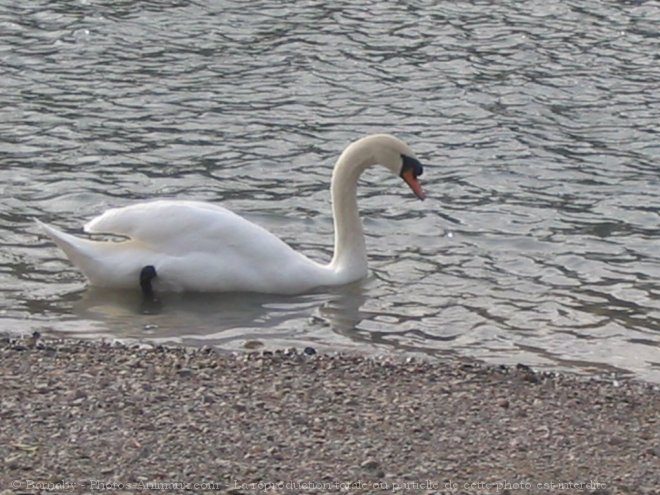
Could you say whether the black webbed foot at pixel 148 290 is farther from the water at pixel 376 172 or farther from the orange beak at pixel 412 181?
the orange beak at pixel 412 181

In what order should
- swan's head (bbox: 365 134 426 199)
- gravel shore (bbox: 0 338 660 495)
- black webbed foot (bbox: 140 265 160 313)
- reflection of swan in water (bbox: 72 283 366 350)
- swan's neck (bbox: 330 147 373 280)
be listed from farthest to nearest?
swan's head (bbox: 365 134 426 199)
swan's neck (bbox: 330 147 373 280)
black webbed foot (bbox: 140 265 160 313)
reflection of swan in water (bbox: 72 283 366 350)
gravel shore (bbox: 0 338 660 495)

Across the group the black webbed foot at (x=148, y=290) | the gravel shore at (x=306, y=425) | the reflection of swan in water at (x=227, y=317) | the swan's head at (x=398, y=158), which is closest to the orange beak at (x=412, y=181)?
the swan's head at (x=398, y=158)

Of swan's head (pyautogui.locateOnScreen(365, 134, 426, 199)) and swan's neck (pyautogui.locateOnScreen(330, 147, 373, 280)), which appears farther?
swan's head (pyautogui.locateOnScreen(365, 134, 426, 199))

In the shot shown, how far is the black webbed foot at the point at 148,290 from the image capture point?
10344 mm

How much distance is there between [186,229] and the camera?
1046cm

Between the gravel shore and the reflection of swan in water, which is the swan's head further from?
the gravel shore

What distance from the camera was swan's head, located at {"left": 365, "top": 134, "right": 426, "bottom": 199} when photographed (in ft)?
36.3

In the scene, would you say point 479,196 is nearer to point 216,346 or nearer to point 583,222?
point 583,222

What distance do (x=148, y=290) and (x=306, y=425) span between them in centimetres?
342

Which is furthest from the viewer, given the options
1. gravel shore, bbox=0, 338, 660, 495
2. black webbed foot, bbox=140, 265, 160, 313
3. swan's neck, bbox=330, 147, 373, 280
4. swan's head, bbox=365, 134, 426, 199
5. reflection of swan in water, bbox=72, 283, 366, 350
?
swan's head, bbox=365, 134, 426, 199

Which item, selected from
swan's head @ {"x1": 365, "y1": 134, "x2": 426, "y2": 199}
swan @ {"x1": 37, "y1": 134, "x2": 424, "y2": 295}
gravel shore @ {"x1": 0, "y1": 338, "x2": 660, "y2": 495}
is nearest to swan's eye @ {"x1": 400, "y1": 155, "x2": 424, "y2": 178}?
swan's head @ {"x1": 365, "y1": 134, "x2": 426, "y2": 199}

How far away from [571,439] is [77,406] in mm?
2170

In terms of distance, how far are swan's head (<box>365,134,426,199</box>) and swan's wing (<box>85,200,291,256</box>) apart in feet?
3.61

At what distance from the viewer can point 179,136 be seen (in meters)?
14.0
